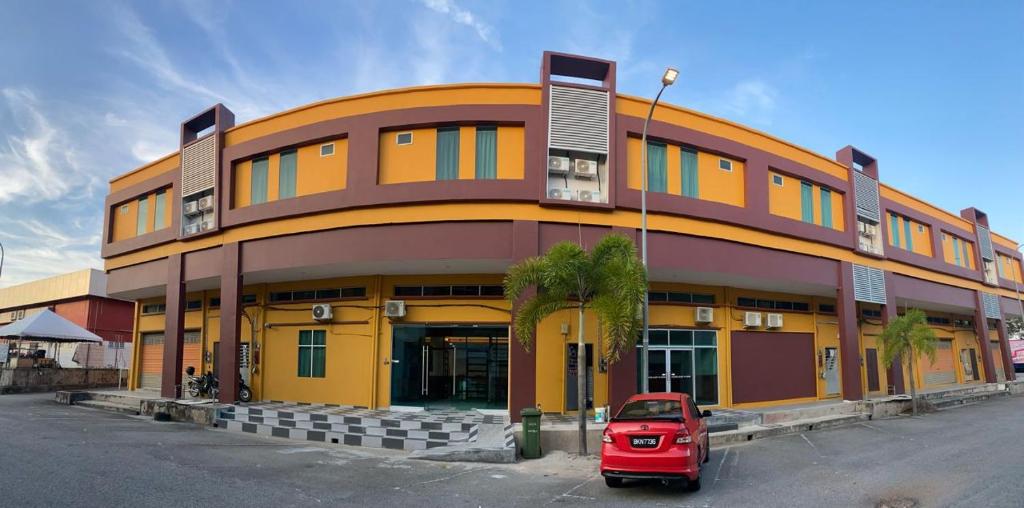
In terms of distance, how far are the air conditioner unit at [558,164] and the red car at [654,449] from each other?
8.45 meters

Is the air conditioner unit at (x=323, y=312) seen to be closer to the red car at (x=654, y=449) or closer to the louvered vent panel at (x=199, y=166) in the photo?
the louvered vent panel at (x=199, y=166)

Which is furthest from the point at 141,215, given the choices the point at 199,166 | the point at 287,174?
the point at 287,174

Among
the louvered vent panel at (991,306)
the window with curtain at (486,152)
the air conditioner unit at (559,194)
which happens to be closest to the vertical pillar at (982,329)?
the louvered vent panel at (991,306)

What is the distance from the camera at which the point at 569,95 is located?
17.5 metres

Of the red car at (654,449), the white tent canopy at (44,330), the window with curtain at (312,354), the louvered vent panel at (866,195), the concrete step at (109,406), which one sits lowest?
the concrete step at (109,406)

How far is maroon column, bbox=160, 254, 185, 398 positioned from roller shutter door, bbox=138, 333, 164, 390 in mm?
5439

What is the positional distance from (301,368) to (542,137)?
11.3 metres

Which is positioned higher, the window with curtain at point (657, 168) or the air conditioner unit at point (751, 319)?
the window with curtain at point (657, 168)

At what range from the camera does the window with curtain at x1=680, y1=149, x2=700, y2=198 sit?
1934 cm

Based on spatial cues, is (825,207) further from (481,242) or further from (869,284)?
(481,242)

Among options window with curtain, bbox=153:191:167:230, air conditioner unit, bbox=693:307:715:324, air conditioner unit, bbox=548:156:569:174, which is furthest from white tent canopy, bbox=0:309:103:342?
air conditioner unit, bbox=693:307:715:324

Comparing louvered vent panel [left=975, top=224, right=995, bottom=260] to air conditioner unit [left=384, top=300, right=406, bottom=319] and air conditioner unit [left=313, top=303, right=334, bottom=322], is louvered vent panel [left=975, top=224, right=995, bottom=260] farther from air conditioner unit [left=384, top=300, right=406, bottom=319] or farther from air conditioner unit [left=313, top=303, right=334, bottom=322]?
air conditioner unit [left=313, top=303, right=334, bottom=322]

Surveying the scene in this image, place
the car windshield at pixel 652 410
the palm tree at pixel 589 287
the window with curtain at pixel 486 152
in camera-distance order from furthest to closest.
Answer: the window with curtain at pixel 486 152 → the palm tree at pixel 589 287 → the car windshield at pixel 652 410

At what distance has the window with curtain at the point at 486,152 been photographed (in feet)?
57.2
